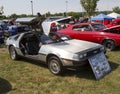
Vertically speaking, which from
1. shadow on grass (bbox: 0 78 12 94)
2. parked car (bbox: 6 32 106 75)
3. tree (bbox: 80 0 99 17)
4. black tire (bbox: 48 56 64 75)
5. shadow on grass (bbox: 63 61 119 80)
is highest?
tree (bbox: 80 0 99 17)

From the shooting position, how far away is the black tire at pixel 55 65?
6359 mm

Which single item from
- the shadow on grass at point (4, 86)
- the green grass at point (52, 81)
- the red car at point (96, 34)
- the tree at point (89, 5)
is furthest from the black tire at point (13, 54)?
the tree at point (89, 5)

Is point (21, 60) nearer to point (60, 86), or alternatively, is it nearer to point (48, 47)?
point (48, 47)

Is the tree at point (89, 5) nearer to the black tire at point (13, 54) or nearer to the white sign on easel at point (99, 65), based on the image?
the black tire at point (13, 54)

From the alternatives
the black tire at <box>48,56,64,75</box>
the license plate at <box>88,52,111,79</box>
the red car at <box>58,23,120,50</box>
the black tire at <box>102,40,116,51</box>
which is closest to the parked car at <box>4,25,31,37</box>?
the red car at <box>58,23,120,50</box>

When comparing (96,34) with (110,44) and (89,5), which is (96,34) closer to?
(110,44)

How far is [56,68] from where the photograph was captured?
21.6 feet

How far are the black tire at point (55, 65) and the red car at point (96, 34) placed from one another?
4.09 m

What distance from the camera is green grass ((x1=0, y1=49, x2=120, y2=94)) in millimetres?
5457

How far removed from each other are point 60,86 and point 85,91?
76cm

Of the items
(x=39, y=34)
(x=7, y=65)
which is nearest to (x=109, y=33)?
(x=39, y=34)

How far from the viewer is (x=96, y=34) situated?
10164mm

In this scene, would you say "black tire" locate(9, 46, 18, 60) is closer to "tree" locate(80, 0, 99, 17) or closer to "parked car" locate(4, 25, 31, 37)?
"parked car" locate(4, 25, 31, 37)

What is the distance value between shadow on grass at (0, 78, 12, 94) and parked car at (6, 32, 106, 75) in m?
1.47
